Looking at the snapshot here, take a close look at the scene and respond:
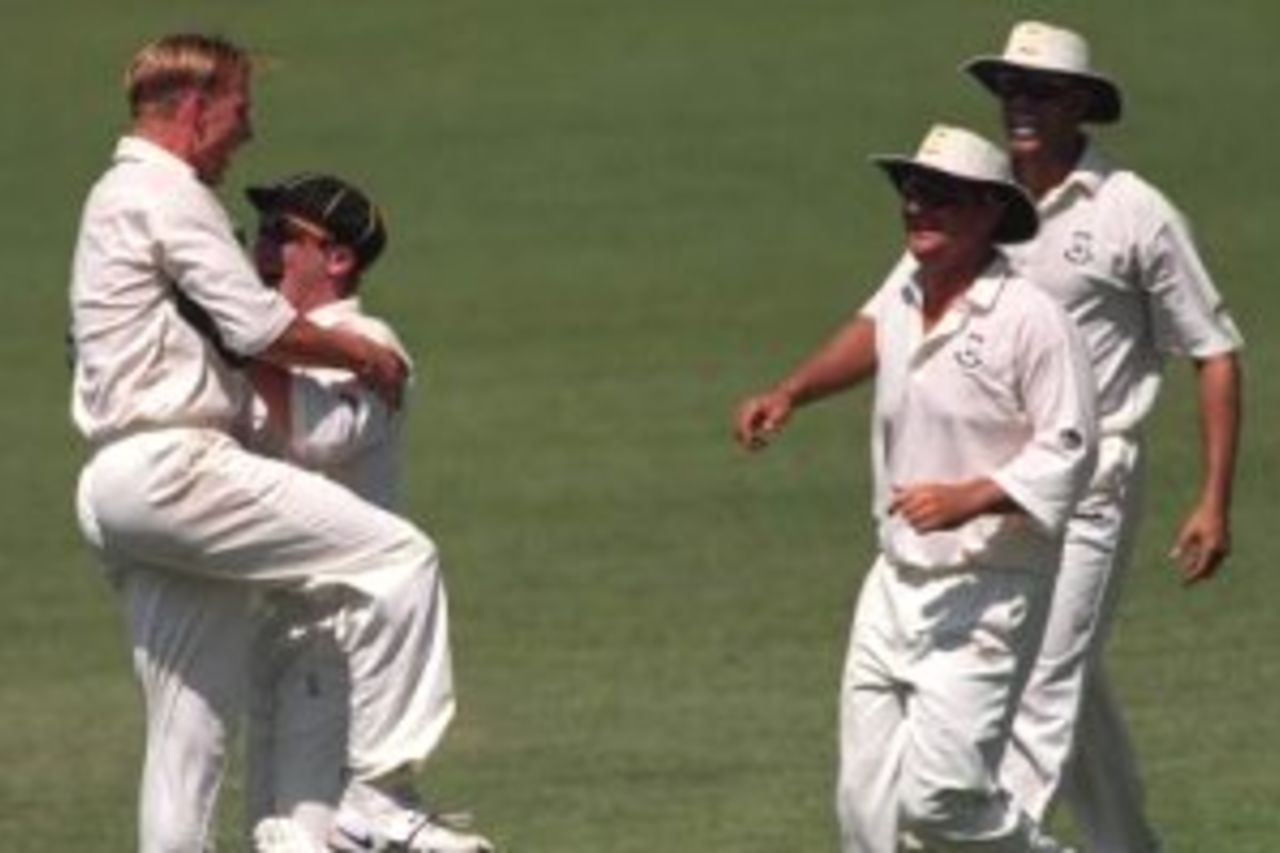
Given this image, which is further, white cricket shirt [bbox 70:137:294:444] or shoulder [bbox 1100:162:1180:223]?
shoulder [bbox 1100:162:1180:223]

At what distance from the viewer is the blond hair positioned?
13023mm

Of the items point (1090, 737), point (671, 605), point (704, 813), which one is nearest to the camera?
point (1090, 737)

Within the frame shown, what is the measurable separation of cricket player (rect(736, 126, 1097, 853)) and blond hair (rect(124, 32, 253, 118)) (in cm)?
168

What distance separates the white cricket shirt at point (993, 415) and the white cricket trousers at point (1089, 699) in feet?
2.38

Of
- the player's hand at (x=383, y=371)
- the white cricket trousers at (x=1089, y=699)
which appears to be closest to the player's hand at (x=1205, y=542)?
the white cricket trousers at (x=1089, y=699)

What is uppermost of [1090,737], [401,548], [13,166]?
[401,548]

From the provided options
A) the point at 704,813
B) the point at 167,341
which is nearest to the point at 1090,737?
the point at 704,813

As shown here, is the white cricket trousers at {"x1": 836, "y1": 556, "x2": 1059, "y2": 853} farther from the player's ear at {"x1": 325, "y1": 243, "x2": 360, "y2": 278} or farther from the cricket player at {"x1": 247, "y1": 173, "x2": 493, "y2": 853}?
the player's ear at {"x1": 325, "y1": 243, "x2": 360, "y2": 278}

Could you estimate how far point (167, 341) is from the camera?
13.0 metres

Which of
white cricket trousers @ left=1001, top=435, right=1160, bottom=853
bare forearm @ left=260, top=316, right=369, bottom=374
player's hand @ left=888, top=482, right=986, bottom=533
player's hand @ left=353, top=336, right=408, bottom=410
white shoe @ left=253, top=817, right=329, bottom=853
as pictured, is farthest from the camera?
white cricket trousers @ left=1001, top=435, right=1160, bottom=853

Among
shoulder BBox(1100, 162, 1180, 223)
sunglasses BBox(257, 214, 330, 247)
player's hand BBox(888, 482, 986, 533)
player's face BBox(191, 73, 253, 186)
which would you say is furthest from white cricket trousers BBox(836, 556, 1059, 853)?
player's face BBox(191, 73, 253, 186)

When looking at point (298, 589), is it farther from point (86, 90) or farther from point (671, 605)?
point (86, 90)

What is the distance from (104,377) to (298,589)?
2.54ft

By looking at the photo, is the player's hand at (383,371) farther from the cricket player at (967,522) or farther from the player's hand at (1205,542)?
the player's hand at (1205,542)
